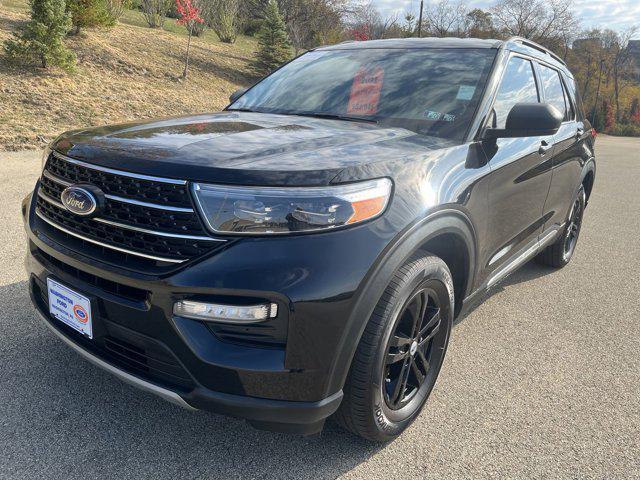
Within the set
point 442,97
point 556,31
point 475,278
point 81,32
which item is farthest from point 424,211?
point 556,31

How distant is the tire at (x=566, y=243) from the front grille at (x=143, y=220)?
3.75 m

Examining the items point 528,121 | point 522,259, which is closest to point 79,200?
point 528,121

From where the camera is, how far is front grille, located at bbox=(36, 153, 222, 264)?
1.80 metres

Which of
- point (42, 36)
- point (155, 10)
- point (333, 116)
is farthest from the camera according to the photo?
point (155, 10)

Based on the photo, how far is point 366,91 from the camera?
311 cm

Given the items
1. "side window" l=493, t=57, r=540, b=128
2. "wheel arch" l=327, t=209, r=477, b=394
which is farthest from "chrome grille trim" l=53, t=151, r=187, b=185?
"side window" l=493, t=57, r=540, b=128

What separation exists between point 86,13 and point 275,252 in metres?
16.8

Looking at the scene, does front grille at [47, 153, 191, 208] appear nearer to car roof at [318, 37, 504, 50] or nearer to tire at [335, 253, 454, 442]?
tire at [335, 253, 454, 442]

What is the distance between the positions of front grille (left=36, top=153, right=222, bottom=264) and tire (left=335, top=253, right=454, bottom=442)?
709 mm

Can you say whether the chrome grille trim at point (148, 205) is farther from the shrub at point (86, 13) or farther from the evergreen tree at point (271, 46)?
the evergreen tree at point (271, 46)

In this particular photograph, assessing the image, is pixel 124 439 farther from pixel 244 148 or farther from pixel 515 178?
pixel 515 178

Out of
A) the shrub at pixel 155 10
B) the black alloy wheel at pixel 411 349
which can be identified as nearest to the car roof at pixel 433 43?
the black alloy wheel at pixel 411 349

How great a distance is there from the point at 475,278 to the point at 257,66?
66.6ft

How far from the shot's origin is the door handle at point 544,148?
3.41m
